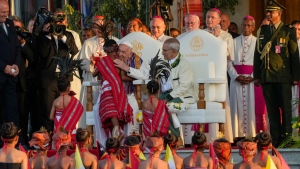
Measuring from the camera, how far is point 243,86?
21891 millimetres

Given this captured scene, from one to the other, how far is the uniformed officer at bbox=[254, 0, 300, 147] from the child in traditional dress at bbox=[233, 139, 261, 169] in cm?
356

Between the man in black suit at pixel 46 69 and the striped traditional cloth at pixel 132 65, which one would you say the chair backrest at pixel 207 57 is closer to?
the striped traditional cloth at pixel 132 65

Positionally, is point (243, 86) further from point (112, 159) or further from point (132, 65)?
point (112, 159)

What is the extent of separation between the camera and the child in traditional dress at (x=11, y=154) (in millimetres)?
16719

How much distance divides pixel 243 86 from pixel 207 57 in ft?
3.90

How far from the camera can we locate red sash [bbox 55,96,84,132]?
63.2ft

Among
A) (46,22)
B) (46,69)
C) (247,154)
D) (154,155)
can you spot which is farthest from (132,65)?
(247,154)

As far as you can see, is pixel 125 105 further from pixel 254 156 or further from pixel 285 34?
pixel 254 156

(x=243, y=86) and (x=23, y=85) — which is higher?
(x=23, y=85)

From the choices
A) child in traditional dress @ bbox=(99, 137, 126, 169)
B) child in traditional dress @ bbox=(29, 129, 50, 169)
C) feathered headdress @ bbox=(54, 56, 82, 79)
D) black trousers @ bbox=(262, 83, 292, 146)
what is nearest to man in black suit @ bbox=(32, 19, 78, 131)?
feathered headdress @ bbox=(54, 56, 82, 79)

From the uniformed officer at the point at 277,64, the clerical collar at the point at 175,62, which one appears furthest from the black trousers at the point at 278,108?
the clerical collar at the point at 175,62

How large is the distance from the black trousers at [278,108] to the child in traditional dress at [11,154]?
13.6 feet

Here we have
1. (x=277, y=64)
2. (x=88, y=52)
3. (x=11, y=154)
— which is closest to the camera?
(x=11, y=154)

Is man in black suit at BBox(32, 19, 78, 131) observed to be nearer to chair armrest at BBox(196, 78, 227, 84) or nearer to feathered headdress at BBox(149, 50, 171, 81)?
feathered headdress at BBox(149, 50, 171, 81)
